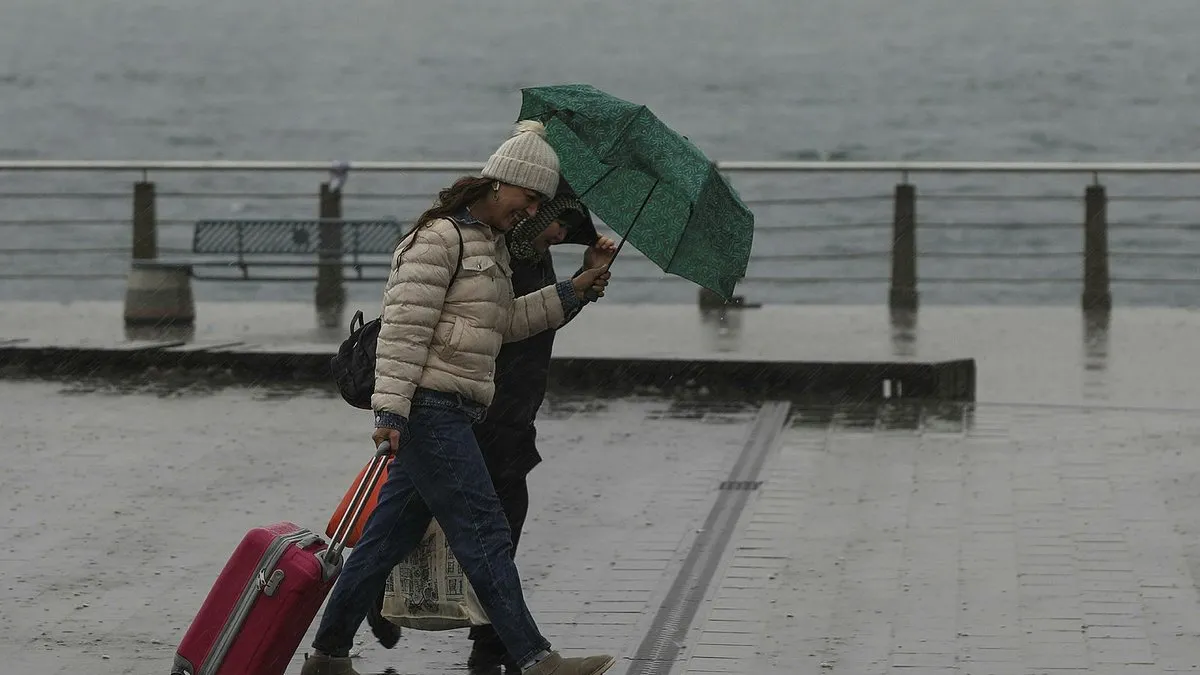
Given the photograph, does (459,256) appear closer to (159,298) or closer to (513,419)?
(513,419)

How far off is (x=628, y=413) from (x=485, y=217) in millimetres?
5775

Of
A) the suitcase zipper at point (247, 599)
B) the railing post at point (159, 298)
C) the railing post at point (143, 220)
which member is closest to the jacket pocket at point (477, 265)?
the suitcase zipper at point (247, 599)

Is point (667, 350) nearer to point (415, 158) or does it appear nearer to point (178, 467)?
point (178, 467)

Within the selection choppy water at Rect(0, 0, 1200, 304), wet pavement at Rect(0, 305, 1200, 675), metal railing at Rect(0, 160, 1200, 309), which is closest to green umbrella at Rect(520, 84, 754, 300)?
wet pavement at Rect(0, 305, 1200, 675)

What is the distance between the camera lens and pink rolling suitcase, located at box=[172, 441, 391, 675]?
6227 mm

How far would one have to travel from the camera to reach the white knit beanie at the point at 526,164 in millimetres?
6273

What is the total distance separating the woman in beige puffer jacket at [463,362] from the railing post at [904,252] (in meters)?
10.3

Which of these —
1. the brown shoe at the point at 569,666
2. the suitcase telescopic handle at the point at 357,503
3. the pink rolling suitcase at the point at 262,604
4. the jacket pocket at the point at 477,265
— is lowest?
the brown shoe at the point at 569,666

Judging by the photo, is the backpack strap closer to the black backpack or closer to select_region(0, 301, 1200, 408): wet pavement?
the black backpack

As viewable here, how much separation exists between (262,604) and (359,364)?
28.6 inches

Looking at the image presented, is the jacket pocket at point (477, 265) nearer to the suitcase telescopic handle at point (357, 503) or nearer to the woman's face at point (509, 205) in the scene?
the woman's face at point (509, 205)

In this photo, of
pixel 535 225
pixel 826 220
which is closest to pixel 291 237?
pixel 535 225

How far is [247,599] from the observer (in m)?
6.25

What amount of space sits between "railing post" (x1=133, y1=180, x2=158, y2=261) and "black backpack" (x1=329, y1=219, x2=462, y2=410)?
11.1m
